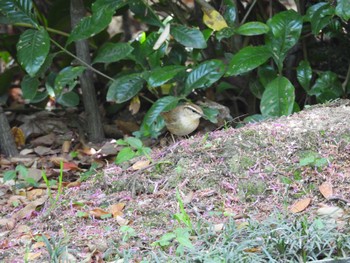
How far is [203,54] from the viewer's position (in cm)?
489

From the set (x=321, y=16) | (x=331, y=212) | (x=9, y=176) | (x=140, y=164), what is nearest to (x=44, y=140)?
(x=9, y=176)

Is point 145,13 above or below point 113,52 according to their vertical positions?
above

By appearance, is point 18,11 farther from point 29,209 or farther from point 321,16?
point 321,16

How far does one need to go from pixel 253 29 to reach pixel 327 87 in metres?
0.70

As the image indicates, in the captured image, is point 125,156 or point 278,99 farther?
point 278,99

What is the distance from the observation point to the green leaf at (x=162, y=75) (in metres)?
4.21

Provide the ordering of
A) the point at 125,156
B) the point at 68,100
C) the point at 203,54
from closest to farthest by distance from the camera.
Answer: the point at 125,156, the point at 68,100, the point at 203,54

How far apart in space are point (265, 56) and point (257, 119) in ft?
1.37

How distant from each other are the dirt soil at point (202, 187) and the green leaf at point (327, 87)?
0.72 meters

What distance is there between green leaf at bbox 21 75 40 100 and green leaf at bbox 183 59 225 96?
3.61 feet

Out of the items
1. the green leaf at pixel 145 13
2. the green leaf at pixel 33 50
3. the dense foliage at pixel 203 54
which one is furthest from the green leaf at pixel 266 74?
the green leaf at pixel 33 50

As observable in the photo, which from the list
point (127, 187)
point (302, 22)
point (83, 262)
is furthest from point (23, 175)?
point (302, 22)

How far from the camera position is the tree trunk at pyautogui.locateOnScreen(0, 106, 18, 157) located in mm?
4598

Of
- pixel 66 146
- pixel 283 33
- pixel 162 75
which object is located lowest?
pixel 66 146
